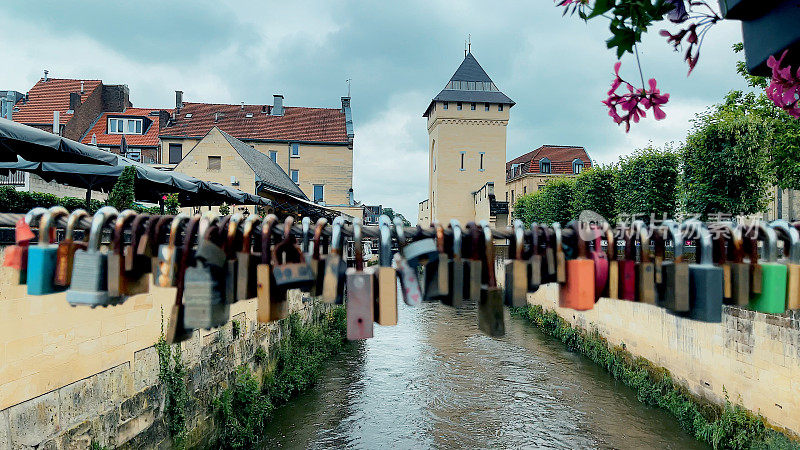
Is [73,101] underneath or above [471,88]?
underneath

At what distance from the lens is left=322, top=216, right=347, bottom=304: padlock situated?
1586mm

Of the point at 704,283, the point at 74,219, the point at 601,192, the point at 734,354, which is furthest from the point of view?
the point at 601,192

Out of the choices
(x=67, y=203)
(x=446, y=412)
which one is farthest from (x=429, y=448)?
Result: (x=67, y=203)

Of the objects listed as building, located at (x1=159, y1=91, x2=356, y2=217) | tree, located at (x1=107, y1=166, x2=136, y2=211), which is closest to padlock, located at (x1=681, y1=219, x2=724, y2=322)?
tree, located at (x1=107, y1=166, x2=136, y2=211)

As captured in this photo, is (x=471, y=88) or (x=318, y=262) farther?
(x=471, y=88)

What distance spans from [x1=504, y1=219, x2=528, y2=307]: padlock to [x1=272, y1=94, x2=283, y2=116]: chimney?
4197 cm

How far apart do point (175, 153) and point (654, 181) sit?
1221 inches

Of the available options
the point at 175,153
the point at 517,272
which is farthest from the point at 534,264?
the point at 175,153

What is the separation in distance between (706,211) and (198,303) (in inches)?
504

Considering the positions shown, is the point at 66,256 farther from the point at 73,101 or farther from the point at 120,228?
the point at 73,101

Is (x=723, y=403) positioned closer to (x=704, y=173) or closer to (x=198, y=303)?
(x=704, y=173)

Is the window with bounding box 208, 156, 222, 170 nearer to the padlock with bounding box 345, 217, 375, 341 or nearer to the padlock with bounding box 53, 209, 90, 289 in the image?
the padlock with bounding box 53, 209, 90, 289

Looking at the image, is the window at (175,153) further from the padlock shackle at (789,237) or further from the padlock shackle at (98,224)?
the padlock shackle at (789,237)

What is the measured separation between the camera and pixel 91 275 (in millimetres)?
1618
